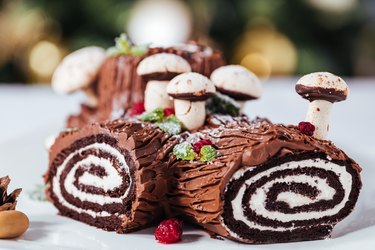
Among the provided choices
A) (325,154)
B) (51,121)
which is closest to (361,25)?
(51,121)

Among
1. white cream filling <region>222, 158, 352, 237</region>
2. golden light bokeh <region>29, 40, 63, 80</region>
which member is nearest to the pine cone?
white cream filling <region>222, 158, 352, 237</region>

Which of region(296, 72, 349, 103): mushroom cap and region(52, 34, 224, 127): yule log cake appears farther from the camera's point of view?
region(52, 34, 224, 127): yule log cake

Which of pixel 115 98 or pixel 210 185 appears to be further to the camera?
pixel 115 98

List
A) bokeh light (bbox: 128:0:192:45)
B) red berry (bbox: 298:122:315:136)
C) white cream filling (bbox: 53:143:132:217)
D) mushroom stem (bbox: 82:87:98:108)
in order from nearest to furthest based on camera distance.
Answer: red berry (bbox: 298:122:315:136), white cream filling (bbox: 53:143:132:217), mushroom stem (bbox: 82:87:98:108), bokeh light (bbox: 128:0:192:45)

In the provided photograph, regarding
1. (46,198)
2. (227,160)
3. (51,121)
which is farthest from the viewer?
(51,121)

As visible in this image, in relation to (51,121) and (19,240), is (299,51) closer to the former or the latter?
(51,121)

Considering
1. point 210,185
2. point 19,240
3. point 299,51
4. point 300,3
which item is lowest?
point 19,240

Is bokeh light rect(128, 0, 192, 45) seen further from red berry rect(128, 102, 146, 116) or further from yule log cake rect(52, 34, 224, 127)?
red berry rect(128, 102, 146, 116)
